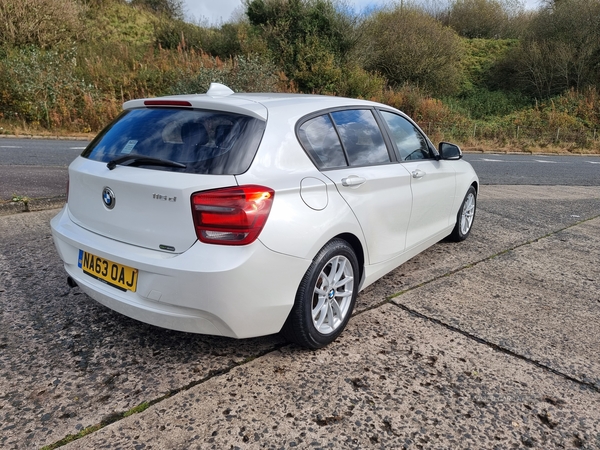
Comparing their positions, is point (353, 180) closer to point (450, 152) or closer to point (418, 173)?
point (418, 173)

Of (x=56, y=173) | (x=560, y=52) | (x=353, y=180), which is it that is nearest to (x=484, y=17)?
(x=560, y=52)

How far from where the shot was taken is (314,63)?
24.6 metres

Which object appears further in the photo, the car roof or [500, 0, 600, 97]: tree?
[500, 0, 600, 97]: tree

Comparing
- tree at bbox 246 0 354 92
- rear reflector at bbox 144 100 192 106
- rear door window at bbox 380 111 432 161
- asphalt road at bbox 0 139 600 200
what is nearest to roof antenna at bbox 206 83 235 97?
rear reflector at bbox 144 100 192 106

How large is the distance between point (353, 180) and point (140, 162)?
1288mm

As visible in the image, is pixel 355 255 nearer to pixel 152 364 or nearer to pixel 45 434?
pixel 152 364

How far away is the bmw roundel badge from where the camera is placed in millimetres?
2561

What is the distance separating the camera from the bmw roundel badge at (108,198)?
2.56 meters

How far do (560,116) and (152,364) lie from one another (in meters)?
32.1

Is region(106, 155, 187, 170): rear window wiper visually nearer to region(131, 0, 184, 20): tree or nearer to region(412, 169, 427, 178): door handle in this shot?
region(412, 169, 427, 178): door handle

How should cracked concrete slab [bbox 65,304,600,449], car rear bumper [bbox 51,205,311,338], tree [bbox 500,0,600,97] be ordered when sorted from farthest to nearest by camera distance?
tree [bbox 500,0,600,97] < car rear bumper [bbox 51,205,311,338] < cracked concrete slab [bbox 65,304,600,449]

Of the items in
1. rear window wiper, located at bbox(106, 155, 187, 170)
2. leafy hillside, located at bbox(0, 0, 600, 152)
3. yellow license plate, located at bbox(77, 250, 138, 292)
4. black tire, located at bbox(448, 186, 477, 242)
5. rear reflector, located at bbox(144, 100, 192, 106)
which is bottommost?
black tire, located at bbox(448, 186, 477, 242)

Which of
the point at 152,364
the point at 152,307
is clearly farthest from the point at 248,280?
the point at 152,364

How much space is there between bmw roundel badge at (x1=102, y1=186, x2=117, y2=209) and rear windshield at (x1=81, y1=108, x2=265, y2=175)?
8.8 inches
